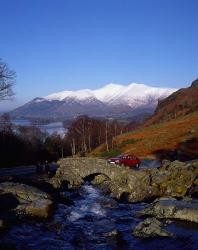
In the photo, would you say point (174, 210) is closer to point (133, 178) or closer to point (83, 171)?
point (133, 178)

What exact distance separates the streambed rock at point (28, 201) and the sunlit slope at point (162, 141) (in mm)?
45866

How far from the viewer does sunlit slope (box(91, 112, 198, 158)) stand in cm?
8969

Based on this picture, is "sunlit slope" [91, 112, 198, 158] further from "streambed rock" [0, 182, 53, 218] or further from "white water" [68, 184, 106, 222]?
"streambed rock" [0, 182, 53, 218]

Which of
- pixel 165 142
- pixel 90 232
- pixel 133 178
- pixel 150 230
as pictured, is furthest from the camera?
pixel 165 142

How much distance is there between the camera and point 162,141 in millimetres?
98875

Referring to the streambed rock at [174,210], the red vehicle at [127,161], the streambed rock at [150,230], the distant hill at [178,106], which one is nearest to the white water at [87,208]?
the streambed rock at [174,210]

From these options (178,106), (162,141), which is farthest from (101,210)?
(178,106)

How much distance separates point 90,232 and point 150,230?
16.9ft

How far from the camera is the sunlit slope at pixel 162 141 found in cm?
8969

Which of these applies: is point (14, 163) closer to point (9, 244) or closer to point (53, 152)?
point (53, 152)

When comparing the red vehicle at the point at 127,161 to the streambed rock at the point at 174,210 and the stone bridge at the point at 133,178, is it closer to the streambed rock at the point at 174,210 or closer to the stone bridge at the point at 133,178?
the stone bridge at the point at 133,178

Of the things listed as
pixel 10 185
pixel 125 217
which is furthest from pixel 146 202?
pixel 10 185

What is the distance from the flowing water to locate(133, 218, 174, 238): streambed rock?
73 centimetres

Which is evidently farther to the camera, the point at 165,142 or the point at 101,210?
the point at 165,142
